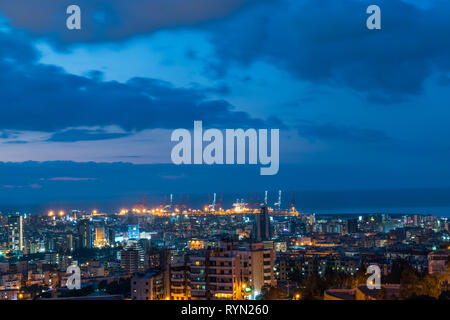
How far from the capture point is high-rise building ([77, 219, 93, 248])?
25688 millimetres

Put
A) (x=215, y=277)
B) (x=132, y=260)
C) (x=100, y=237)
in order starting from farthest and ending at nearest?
1. (x=100, y=237)
2. (x=132, y=260)
3. (x=215, y=277)

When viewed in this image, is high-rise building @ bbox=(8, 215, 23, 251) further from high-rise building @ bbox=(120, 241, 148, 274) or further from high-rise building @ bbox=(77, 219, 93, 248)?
high-rise building @ bbox=(120, 241, 148, 274)

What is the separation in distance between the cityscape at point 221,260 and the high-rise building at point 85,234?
0.06 metres

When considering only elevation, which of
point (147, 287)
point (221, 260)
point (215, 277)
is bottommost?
point (147, 287)

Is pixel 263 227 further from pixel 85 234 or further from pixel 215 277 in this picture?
pixel 215 277

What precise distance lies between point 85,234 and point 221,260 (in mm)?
19559

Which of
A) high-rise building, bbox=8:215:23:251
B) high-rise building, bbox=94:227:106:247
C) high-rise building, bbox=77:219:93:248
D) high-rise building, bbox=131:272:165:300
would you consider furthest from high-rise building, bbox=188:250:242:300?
high-rise building, bbox=8:215:23:251

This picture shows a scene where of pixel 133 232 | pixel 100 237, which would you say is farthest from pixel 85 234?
pixel 133 232

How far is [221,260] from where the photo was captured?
26.7ft

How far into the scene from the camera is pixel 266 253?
9.34m

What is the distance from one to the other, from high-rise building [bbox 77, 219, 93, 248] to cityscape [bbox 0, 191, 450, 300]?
0.19ft

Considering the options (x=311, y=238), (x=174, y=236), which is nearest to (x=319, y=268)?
(x=311, y=238)
